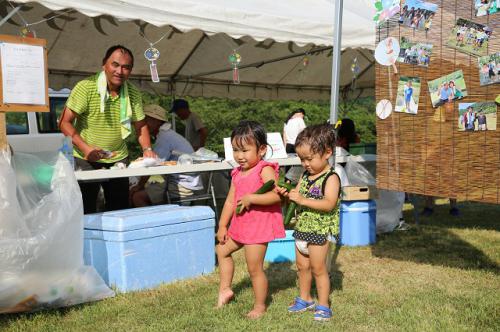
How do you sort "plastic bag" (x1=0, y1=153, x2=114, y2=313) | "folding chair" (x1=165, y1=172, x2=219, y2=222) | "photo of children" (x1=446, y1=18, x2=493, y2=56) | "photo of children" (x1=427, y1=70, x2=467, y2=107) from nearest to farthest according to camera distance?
"plastic bag" (x1=0, y1=153, x2=114, y2=313)
"photo of children" (x1=446, y1=18, x2=493, y2=56)
"photo of children" (x1=427, y1=70, x2=467, y2=107)
"folding chair" (x1=165, y1=172, x2=219, y2=222)

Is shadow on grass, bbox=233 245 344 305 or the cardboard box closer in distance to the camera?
shadow on grass, bbox=233 245 344 305

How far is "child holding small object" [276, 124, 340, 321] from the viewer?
2.94 metres

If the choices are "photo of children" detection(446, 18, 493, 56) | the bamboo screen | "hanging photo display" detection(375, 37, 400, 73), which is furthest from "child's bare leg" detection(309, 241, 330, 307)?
"photo of children" detection(446, 18, 493, 56)

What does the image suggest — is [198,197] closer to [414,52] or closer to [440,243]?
[440,243]

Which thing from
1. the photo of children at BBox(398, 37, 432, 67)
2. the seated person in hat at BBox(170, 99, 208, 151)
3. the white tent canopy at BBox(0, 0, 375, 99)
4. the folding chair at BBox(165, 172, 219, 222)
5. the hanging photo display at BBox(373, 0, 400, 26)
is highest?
the white tent canopy at BBox(0, 0, 375, 99)

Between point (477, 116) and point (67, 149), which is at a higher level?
point (477, 116)

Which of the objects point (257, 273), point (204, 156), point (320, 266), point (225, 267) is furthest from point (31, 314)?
point (204, 156)

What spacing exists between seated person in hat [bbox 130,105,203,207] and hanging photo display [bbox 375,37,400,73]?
2.63 meters

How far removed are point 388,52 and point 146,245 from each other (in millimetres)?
1975

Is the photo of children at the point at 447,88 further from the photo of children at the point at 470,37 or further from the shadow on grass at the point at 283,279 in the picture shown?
the shadow on grass at the point at 283,279

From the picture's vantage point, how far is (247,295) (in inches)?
135

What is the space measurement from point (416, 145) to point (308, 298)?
47.5 inches

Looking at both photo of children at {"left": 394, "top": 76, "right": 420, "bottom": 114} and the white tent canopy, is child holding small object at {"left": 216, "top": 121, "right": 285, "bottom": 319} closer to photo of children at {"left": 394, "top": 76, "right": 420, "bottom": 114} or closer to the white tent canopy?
photo of children at {"left": 394, "top": 76, "right": 420, "bottom": 114}

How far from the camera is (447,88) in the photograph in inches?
132
